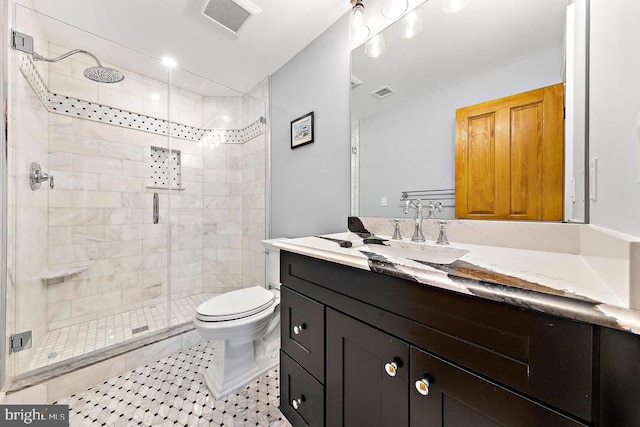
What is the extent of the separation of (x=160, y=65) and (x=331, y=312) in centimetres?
253

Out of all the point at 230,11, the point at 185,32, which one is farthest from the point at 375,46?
the point at 185,32

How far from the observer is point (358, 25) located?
1209 millimetres

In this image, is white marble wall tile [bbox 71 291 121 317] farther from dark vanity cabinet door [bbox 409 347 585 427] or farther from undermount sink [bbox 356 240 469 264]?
dark vanity cabinet door [bbox 409 347 585 427]

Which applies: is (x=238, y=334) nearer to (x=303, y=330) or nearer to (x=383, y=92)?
(x=303, y=330)

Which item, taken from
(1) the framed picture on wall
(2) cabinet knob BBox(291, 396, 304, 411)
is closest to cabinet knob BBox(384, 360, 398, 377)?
(2) cabinet knob BBox(291, 396, 304, 411)

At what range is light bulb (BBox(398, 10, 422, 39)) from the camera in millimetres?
1129

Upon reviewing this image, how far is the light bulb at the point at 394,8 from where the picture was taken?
1.15 metres

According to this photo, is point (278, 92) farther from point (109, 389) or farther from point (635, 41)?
point (109, 389)

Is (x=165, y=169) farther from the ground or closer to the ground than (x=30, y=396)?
farther from the ground

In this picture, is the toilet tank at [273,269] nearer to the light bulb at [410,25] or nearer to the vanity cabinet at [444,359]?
the vanity cabinet at [444,359]

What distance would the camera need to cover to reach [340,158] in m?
1.49

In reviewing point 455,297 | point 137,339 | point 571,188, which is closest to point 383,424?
point 455,297

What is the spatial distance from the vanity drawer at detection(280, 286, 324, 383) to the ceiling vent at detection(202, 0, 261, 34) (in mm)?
1660

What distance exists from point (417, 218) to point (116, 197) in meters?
2.49
